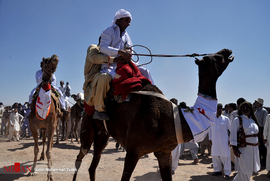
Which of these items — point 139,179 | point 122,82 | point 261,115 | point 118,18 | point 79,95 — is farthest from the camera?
point 79,95

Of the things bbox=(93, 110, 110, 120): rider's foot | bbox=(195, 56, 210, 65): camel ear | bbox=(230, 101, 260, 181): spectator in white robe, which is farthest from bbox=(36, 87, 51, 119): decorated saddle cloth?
bbox=(230, 101, 260, 181): spectator in white robe

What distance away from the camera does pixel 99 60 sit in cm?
361

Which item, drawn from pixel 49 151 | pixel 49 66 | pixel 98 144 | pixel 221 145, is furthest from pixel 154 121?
pixel 221 145

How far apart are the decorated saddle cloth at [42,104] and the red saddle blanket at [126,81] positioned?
3708 millimetres

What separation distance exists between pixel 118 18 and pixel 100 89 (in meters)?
1.43

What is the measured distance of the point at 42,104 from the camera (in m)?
6.30

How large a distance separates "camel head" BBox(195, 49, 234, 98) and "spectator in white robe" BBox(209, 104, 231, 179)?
222 inches

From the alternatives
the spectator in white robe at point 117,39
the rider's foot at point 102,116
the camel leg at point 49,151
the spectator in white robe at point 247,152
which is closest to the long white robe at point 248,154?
the spectator in white robe at point 247,152

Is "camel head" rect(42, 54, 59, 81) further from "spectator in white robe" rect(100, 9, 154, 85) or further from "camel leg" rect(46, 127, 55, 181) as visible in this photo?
"spectator in white robe" rect(100, 9, 154, 85)

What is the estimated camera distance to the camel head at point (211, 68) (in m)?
3.06

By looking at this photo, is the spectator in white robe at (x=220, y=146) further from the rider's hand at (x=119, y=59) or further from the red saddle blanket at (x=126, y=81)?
the rider's hand at (x=119, y=59)

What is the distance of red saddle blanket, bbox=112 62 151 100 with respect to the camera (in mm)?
3247

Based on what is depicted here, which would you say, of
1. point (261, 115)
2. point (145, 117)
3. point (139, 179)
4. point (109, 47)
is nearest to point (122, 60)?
point (109, 47)

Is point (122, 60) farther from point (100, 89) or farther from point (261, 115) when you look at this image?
point (261, 115)
